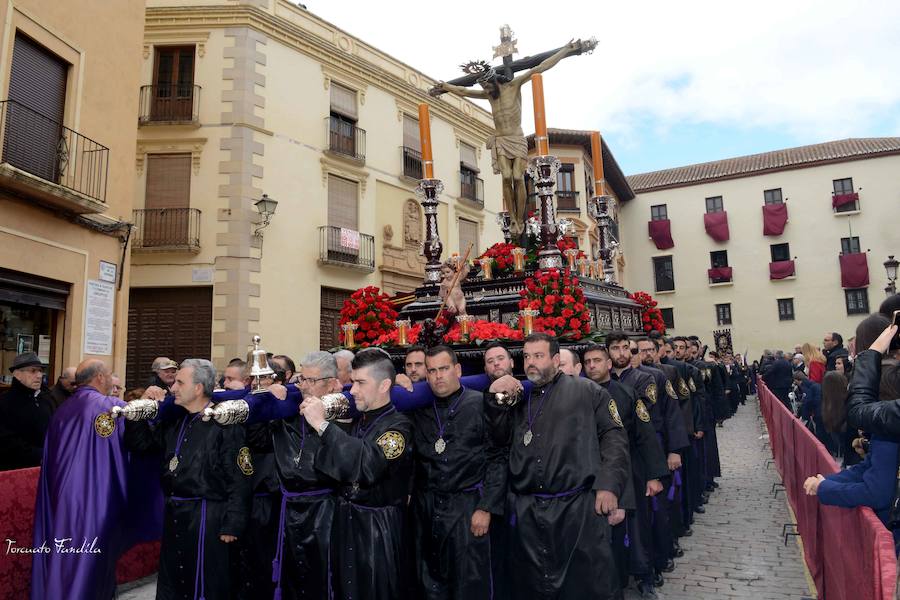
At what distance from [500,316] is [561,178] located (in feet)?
77.5

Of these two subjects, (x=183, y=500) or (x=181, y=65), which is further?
(x=181, y=65)

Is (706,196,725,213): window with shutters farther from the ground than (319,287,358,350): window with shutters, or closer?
farther from the ground

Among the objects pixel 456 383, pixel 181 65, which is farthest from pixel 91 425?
pixel 181 65

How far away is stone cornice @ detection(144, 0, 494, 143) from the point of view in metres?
15.4

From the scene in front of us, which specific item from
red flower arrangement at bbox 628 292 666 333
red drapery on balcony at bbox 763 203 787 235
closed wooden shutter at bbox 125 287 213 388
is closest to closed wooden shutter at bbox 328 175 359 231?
closed wooden shutter at bbox 125 287 213 388

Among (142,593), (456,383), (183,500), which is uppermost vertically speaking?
(456,383)

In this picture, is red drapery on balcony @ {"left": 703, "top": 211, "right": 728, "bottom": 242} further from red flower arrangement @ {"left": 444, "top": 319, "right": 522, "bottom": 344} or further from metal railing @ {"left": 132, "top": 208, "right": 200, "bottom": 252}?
red flower arrangement @ {"left": 444, "top": 319, "right": 522, "bottom": 344}

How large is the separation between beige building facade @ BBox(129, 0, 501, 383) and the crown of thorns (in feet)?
23.4

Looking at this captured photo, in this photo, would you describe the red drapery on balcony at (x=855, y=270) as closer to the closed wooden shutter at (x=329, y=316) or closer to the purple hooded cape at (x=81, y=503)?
the closed wooden shutter at (x=329, y=316)

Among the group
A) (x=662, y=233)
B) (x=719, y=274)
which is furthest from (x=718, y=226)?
(x=662, y=233)

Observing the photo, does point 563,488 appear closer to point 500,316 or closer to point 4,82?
point 500,316

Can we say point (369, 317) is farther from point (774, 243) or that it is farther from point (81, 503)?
point (774, 243)

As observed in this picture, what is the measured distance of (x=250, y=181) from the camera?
49.5ft

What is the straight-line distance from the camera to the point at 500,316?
303 inches
